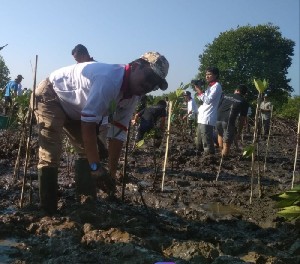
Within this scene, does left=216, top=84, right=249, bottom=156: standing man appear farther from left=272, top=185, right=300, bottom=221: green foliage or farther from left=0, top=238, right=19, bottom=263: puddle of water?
left=0, top=238, right=19, bottom=263: puddle of water

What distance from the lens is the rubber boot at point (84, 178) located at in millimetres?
3670

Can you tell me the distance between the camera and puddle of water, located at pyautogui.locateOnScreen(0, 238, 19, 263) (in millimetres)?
2467

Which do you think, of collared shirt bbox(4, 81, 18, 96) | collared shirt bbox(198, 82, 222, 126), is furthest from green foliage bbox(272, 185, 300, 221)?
collared shirt bbox(4, 81, 18, 96)

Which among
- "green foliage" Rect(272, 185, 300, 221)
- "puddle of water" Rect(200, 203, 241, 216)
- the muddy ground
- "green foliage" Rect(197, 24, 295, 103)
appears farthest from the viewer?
"green foliage" Rect(197, 24, 295, 103)

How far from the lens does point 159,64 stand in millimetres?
2932

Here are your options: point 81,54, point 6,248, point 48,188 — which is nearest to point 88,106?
point 48,188

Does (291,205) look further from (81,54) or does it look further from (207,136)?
(207,136)

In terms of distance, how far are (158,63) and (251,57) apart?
111 feet

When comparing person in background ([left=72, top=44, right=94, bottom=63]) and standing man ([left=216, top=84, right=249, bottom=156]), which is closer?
person in background ([left=72, top=44, right=94, bottom=63])

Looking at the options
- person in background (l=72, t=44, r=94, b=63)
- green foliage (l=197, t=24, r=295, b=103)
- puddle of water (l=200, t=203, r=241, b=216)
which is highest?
green foliage (l=197, t=24, r=295, b=103)

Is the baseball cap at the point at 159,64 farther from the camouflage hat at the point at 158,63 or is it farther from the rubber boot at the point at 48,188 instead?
the rubber boot at the point at 48,188

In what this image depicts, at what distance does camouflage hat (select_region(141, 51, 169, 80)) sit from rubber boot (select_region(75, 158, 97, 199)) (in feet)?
3.68

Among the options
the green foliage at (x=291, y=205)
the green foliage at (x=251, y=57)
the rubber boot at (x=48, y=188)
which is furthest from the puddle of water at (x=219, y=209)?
the green foliage at (x=251, y=57)

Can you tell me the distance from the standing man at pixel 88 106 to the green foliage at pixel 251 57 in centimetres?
2904
